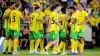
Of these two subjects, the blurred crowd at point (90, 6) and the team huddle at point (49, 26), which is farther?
the blurred crowd at point (90, 6)

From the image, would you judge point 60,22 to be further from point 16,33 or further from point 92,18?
point 92,18

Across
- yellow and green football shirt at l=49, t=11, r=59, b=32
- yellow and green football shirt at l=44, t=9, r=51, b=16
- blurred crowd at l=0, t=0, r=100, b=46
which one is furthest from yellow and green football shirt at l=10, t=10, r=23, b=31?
blurred crowd at l=0, t=0, r=100, b=46

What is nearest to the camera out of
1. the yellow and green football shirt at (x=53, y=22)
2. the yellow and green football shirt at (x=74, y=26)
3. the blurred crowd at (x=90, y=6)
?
the yellow and green football shirt at (x=53, y=22)

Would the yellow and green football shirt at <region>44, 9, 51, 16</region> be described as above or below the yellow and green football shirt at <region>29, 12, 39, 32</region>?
above

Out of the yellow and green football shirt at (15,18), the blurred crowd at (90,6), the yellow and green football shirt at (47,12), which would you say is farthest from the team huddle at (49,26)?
the blurred crowd at (90,6)

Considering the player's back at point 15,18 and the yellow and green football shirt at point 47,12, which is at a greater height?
the yellow and green football shirt at point 47,12

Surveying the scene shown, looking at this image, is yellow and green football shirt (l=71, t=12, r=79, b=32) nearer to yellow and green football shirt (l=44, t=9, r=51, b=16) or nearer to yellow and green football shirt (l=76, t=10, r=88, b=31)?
yellow and green football shirt (l=76, t=10, r=88, b=31)

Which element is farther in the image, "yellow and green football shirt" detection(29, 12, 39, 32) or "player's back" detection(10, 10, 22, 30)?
"yellow and green football shirt" detection(29, 12, 39, 32)

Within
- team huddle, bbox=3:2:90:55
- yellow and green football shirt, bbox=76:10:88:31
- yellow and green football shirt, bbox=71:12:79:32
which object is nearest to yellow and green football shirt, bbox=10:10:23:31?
team huddle, bbox=3:2:90:55

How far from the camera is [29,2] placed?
877 inches

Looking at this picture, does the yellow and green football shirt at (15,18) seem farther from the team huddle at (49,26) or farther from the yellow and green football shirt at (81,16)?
the yellow and green football shirt at (81,16)

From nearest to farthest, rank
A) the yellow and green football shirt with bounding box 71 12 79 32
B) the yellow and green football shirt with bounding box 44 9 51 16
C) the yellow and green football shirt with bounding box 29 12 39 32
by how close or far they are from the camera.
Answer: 1. the yellow and green football shirt with bounding box 71 12 79 32
2. the yellow and green football shirt with bounding box 29 12 39 32
3. the yellow and green football shirt with bounding box 44 9 51 16

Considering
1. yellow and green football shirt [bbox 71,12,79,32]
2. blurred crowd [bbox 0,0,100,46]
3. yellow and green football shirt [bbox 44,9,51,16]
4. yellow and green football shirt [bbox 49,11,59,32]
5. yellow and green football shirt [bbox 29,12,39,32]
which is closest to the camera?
yellow and green football shirt [bbox 49,11,59,32]

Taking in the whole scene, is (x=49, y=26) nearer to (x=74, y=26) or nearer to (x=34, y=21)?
(x=34, y=21)
